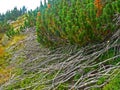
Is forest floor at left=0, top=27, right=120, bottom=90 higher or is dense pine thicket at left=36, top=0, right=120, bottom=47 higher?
dense pine thicket at left=36, top=0, right=120, bottom=47

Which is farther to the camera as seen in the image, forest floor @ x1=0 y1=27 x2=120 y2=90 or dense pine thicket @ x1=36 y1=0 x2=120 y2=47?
dense pine thicket @ x1=36 y1=0 x2=120 y2=47

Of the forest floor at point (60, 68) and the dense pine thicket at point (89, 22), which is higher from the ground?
the dense pine thicket at point (89, 22)

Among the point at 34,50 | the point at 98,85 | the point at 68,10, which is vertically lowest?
the point at 98,85

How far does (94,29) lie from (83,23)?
0.68ft

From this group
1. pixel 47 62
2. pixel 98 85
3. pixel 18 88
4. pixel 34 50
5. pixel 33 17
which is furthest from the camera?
pixel 33 17

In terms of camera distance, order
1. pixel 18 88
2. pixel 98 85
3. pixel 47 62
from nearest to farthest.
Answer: pixel 98 85 → pixel 18 88 → pixel 47 62

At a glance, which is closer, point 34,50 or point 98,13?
point 98,13

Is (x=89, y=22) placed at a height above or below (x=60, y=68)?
above

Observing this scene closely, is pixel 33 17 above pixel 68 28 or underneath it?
above

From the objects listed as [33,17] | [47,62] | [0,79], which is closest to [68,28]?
[47,62]

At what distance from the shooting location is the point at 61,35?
5961mm

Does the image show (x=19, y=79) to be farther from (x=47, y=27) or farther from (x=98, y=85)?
(x=98, y=85)

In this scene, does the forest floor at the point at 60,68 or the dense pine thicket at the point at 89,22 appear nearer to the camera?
the forest floor at the point at 60,68

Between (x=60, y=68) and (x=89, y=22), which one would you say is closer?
(x=89, y=22)
